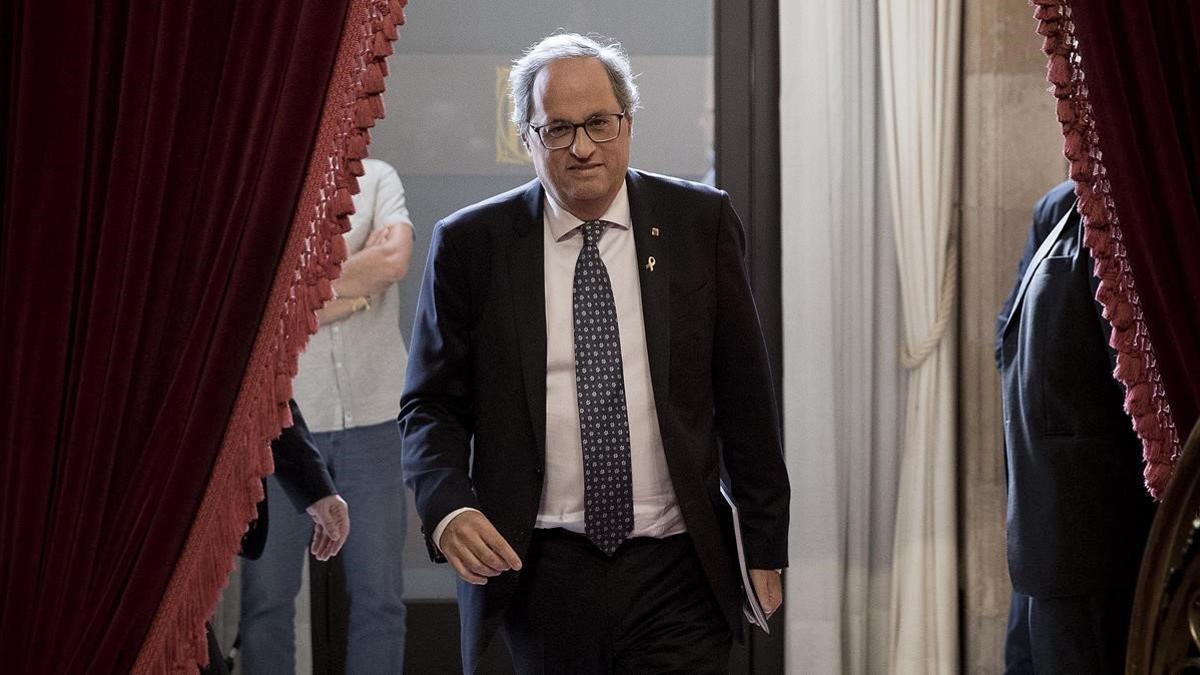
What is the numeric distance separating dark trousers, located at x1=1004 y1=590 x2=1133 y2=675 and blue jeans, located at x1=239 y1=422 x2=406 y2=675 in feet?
6.30

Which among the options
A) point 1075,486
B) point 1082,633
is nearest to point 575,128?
point 1075,486

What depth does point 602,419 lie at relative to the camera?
2316mm

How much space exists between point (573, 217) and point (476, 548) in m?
0.60

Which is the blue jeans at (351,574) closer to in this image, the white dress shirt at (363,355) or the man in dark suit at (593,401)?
the white dress shirt at (363,355)

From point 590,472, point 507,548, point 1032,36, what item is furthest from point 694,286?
point 1032,36

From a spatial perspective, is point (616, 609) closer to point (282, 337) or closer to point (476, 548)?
point (476, 548)

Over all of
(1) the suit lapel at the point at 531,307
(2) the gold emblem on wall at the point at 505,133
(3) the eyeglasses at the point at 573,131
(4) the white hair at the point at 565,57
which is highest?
(2) the gold emblem on wall at the point at 505,133

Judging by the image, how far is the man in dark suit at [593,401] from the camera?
2301mm

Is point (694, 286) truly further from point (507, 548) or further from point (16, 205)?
point (16, 205)

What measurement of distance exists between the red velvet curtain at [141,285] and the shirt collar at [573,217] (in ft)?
1.89

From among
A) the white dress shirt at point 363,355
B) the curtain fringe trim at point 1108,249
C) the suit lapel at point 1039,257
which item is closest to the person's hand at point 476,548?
the curtain fringe trim at point 1108,249

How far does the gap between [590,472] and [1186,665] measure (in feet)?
3.08

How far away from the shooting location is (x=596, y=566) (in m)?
2.33

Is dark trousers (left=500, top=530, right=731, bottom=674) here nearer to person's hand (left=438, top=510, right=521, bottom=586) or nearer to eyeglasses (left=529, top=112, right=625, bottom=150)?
person's hand (left=438, top=510, right=521, bottom=586)
